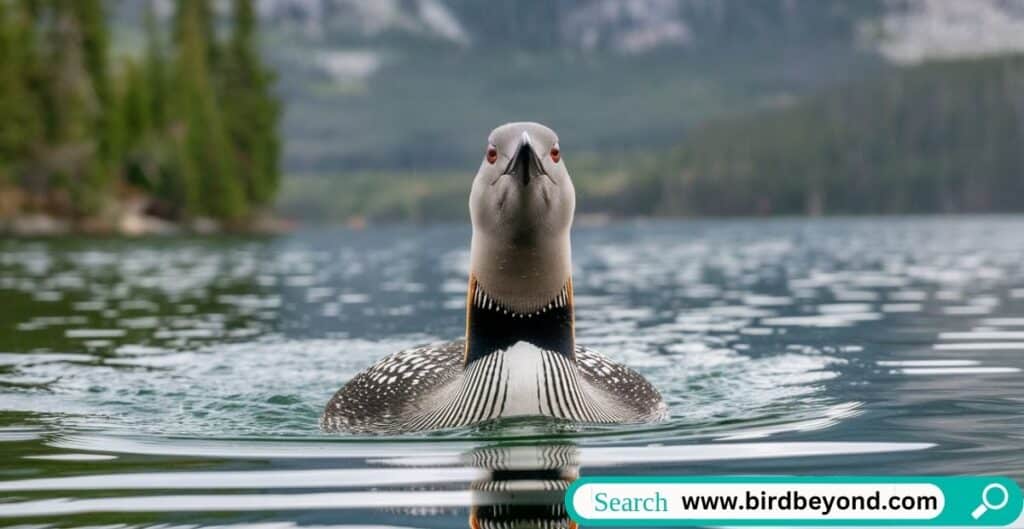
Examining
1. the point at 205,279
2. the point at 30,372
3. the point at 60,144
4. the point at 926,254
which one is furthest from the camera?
the point at 60,144

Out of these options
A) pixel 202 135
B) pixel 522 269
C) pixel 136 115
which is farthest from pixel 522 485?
pixel 202 135

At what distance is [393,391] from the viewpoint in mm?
10469

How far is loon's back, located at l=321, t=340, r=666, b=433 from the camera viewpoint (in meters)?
8.98

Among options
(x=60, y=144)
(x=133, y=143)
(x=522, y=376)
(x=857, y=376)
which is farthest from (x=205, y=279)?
(x=133, y=143)

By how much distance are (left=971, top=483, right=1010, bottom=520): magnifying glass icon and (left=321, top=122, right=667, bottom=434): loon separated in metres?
2.80

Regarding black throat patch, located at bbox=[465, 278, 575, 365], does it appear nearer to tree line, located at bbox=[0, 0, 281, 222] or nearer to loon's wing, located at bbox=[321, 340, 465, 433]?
loon's wing, located at bbox=[321, 340, 465, 433]

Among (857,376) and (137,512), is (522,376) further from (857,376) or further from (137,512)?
(857,376)

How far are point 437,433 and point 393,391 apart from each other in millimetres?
1125

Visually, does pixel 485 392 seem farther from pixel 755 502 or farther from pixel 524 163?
pixel 755 502

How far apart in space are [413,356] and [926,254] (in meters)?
40.8

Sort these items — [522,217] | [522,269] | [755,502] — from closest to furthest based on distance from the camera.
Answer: [755,502] → [522,217] → [522,269]

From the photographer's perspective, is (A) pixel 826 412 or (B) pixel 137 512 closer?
(B) pixel 137 512

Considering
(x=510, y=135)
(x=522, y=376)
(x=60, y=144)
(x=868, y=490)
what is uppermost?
(x=60, y=144)

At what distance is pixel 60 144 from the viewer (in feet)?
295
